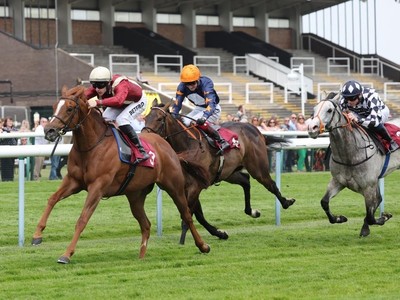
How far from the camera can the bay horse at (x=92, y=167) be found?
1038cm

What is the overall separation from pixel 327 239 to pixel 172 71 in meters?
25.7

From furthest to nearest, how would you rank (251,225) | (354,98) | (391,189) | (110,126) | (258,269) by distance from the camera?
(391,189) → (251,225) → (354,98) → (110,126) → (258,269)

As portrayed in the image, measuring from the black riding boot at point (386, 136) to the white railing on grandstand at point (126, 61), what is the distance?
20.8 meters

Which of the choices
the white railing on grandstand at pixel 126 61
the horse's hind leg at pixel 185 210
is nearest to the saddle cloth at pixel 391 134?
the horse's hind leg at pixel 185 210

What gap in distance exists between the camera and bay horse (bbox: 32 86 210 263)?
409 inches

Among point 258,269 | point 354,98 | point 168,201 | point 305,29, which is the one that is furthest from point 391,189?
point 305,29

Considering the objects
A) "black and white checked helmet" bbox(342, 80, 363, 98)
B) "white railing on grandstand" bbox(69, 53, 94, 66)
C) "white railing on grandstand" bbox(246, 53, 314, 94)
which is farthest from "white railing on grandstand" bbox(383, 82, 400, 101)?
"black and white checked helmet" bbox(342, 80, 363, 98)

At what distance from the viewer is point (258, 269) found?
9.91 meters

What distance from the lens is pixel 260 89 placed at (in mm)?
37625

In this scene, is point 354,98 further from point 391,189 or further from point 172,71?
point 172,71

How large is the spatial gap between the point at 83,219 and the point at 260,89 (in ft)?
90.4

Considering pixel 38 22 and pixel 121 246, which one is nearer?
pixel 121 246

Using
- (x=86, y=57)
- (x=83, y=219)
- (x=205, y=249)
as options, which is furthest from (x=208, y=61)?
(x=83, y=219)

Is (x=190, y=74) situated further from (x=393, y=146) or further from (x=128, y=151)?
(x=393, y=146)
